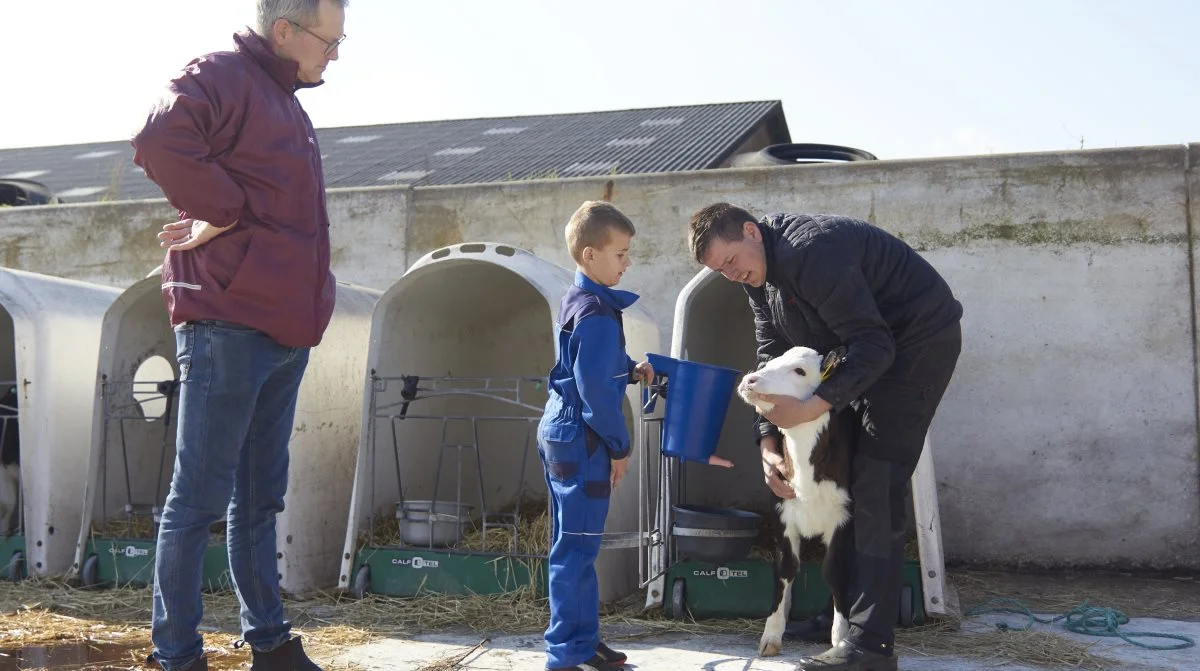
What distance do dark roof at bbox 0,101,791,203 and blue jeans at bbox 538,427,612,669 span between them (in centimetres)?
459

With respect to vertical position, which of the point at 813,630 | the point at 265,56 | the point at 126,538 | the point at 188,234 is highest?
the point at 265,56

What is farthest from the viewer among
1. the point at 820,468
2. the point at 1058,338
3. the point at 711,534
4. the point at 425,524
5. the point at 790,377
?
the point at 1058,338

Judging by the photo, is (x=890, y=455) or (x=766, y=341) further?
(x=766, y=341)

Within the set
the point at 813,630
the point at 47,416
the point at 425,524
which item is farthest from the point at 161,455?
the point at 813,630

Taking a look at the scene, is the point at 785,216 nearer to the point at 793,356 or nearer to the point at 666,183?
the point at 793,356

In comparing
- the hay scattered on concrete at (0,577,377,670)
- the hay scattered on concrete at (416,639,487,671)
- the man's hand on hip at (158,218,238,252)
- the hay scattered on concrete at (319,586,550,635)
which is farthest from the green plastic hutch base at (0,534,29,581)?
the man's hand on hip at (158,218,238,252)

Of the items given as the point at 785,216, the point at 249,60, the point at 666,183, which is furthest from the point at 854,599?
the point at 666,183

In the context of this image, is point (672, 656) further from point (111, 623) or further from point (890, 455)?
point (111, 623)

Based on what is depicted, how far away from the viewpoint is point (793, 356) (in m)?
3.82

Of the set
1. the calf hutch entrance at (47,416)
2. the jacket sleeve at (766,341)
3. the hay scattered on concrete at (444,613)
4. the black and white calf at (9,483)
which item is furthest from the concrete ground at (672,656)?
the black and white calf at (9,483)

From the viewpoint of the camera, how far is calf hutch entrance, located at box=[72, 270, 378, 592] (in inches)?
206

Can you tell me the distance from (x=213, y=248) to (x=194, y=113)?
37 centimetres

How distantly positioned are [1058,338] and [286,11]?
15.8 ft

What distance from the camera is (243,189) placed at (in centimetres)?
295
